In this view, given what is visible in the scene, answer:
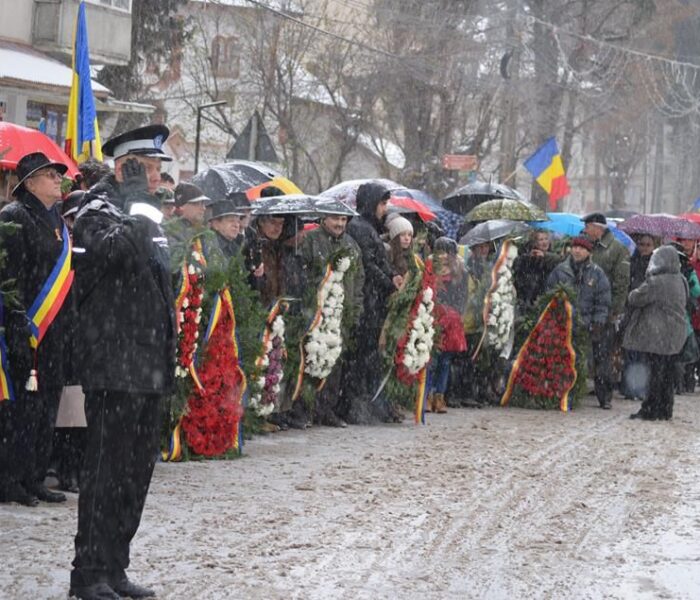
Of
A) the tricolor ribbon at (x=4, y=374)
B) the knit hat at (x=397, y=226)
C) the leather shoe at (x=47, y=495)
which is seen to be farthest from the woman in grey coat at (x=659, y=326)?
the tricolor ribbon at (x=4, y=374)

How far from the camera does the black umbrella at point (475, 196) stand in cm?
2022

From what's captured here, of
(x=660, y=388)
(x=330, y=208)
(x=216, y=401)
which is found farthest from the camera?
(x=660, y=388)

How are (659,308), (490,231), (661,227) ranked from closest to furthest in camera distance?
1. (659,308)
2. (490,231)
3. (661,227)

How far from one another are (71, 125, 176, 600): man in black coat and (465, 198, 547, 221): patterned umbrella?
1025cm

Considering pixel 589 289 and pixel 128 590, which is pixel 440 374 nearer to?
pixel 589 289

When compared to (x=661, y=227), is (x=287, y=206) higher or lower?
lower

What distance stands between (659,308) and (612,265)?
1.78 meters

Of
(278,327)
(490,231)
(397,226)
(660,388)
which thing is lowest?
→ (660,388)

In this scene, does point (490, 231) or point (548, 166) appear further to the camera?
point (548, 166)

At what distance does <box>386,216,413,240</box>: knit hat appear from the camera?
46.1 feet

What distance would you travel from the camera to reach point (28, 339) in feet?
28.5

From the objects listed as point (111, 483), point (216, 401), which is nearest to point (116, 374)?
point (111, 483)

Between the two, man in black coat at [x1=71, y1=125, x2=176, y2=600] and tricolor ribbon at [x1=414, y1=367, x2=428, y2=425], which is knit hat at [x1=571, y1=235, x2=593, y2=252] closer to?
tricolor ribbon at [x1=414, y1=367, x2=428, y2=425]

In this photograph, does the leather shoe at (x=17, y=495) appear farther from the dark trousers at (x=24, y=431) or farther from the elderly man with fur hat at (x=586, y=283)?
the elderly man with fur hat at (x=586, y=283)
